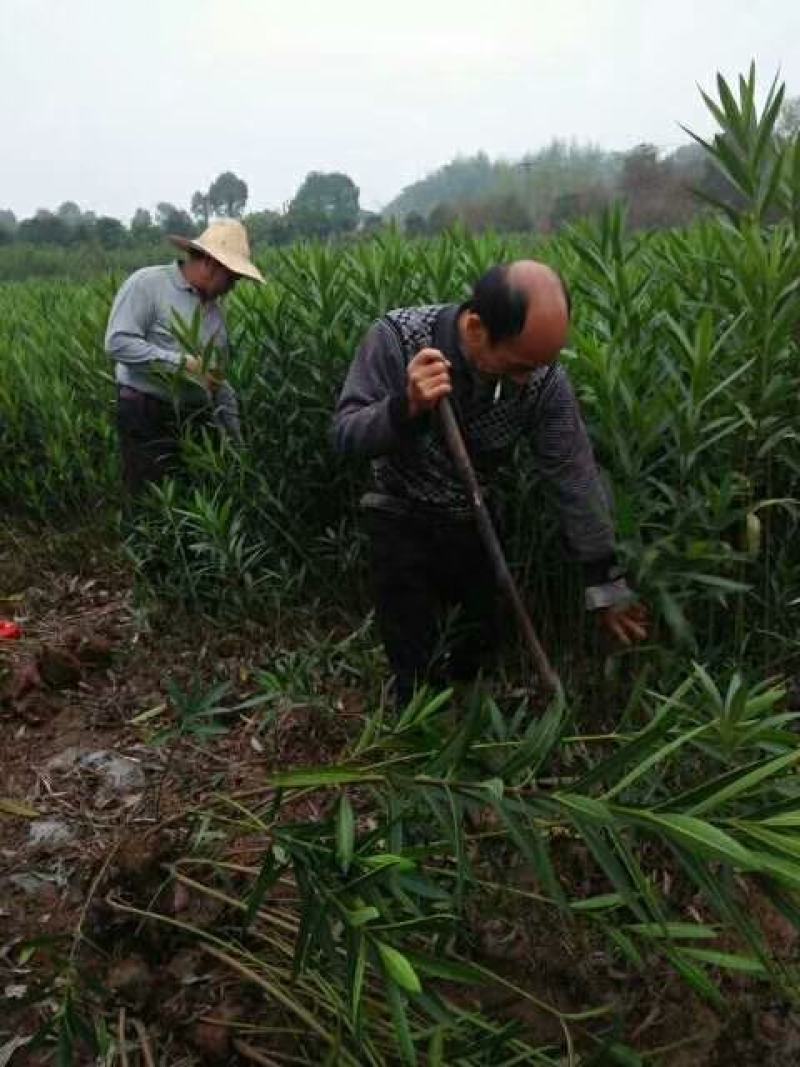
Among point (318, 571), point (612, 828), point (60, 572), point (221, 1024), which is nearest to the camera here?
point (612, 828)

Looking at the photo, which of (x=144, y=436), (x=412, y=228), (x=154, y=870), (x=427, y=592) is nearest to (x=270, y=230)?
(x=412, y=228)

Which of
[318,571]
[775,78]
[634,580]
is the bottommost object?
[318,571]

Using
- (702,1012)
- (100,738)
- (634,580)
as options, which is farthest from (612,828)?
(100,738)

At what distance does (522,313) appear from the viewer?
7.55ft

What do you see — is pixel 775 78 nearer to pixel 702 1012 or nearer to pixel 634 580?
pixel 634 580

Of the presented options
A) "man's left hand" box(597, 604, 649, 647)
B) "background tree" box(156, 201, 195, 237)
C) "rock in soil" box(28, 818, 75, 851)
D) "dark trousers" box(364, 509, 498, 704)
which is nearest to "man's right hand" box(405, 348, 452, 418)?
"dark trousers" box(364, 509, 498, 704)

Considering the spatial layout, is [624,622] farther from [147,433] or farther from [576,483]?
[147,433]

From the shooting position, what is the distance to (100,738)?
3670mm

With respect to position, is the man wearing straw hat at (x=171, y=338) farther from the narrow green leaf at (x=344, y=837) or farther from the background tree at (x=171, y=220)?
the background tree at (x=171, y=220)

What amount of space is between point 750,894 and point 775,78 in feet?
6.66

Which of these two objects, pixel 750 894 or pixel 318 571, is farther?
pixel 318 571

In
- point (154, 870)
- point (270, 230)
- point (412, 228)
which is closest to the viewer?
point (154, 870)

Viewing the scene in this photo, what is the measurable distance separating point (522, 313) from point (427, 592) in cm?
107

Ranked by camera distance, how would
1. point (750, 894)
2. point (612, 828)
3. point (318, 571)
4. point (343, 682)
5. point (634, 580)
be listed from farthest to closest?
point (318, 571) < point (343, 682) < point (634, 580) < point (750, 894) < point (612, 828)
